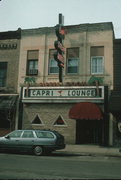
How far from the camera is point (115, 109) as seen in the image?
64.7ft

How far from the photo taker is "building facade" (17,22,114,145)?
21.5 m

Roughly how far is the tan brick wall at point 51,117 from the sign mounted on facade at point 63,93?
2.49 ft

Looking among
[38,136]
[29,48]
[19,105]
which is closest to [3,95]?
[19,105]

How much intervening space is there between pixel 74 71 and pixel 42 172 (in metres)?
14.0

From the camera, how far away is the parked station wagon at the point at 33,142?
621 inches

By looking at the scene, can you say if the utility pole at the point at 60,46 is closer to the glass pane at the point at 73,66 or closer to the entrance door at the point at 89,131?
the glass pane at the point at 73,66

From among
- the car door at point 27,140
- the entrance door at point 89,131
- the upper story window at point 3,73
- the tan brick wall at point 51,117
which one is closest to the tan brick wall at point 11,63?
the upper story window at point 3,73

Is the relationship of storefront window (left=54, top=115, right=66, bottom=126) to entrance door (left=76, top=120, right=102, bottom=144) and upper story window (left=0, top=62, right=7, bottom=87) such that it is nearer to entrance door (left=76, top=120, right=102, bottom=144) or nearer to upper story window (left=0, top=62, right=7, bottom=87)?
entrance door (left=76, top=120, right=102, bottom=144)

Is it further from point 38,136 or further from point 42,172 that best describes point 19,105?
point 42,172

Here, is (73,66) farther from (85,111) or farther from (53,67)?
(85,111)

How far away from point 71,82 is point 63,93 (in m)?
1.14

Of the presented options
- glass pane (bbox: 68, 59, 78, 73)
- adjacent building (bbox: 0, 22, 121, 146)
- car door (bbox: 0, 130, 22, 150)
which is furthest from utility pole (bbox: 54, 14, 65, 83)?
car door (bbox: 0, 130, 22, 150)

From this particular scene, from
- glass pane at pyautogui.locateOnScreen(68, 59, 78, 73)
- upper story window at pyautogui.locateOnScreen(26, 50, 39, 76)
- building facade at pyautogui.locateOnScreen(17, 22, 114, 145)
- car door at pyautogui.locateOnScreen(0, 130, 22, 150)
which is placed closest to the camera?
car door at pyautogui.locateOnScreen(0, 130, 22, 150)

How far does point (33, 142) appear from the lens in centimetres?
1597
